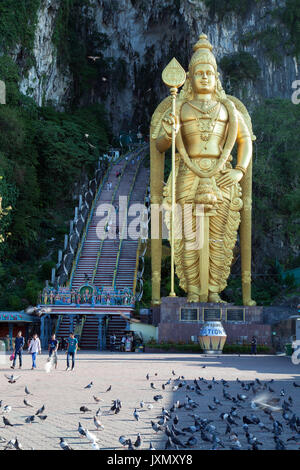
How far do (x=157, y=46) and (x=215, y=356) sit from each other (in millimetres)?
37368

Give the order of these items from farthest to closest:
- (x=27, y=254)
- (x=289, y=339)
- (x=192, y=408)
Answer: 1. (x=27, y=254)
2. (x=289, y=339)
3. (x=192, y=408)

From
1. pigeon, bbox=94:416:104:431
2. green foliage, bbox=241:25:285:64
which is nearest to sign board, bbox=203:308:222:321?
pigeon, bbox=94:416:104:431

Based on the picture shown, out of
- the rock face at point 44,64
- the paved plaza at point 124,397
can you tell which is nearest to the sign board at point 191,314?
the paved plaza at point 124,397

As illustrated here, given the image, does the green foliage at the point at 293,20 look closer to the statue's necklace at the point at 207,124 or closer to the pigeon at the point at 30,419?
the statue's necklace at the point at 207,124

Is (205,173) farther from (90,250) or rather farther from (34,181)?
(34,181)

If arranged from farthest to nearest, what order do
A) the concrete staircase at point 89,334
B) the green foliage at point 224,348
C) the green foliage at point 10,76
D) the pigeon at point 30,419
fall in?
the green foliage at point 10,76, the concrete staircase at point 89,334, the green foliage at point 224,348, the pigeon at point 30,419

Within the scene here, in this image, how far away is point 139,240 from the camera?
109ft

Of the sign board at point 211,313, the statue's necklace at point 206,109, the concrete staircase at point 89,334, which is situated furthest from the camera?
the concrete staircase at point 89,334

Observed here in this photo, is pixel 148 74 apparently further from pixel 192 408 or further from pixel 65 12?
pixel 192 408

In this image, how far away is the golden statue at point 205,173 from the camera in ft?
79.3

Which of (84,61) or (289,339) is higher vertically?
(84,61)

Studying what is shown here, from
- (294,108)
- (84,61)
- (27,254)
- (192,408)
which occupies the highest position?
(84,61)

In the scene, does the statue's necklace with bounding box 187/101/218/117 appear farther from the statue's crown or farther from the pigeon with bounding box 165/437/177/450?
the pigeon with bounding box 165/437/177/450
